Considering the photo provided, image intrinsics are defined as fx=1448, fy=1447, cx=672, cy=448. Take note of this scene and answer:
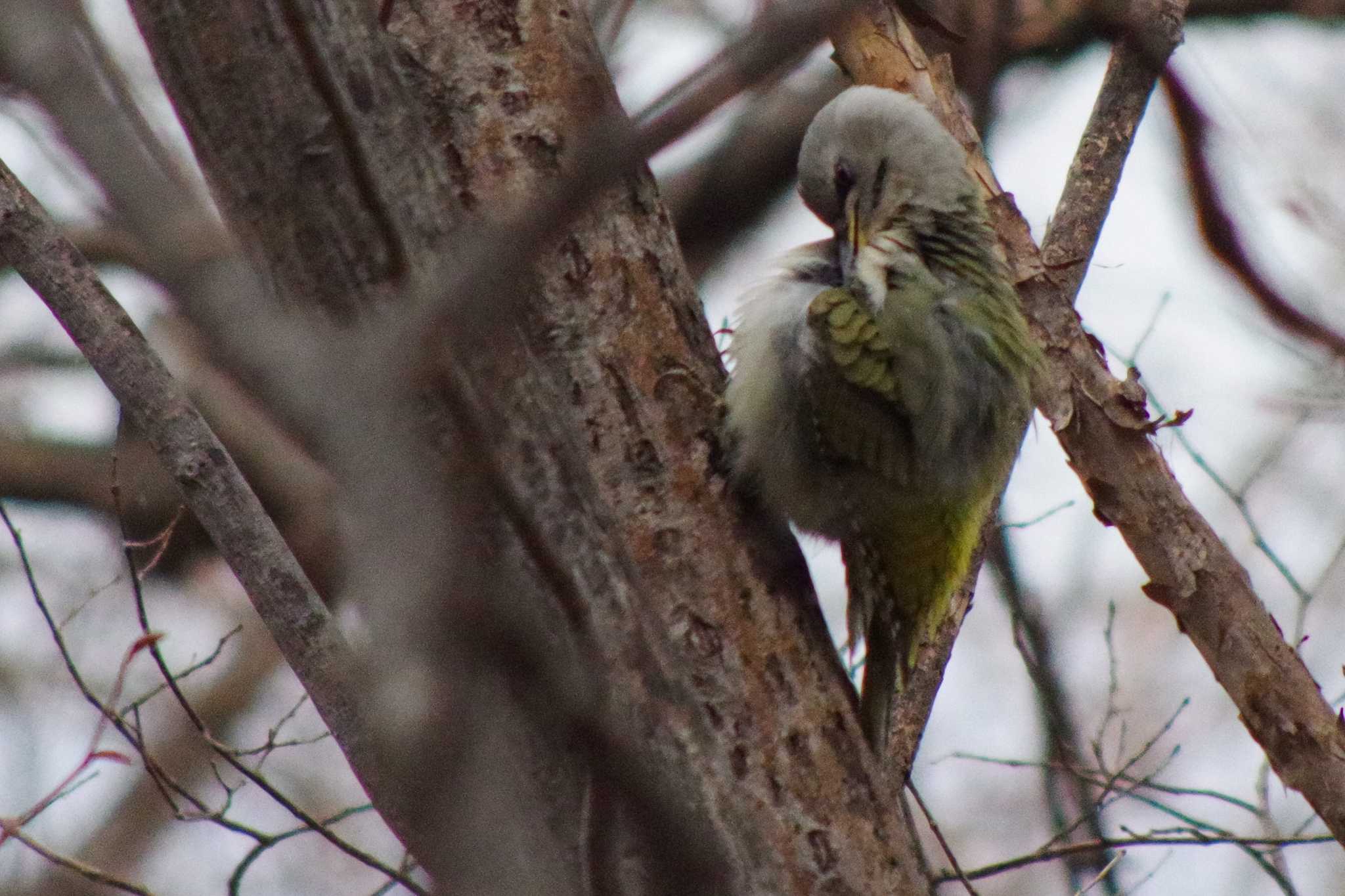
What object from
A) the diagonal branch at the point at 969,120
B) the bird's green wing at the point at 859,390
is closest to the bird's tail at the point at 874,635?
the diagonal branch at the point at 969,120

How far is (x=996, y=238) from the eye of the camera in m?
4.00

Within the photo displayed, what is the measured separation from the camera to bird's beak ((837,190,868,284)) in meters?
3.97

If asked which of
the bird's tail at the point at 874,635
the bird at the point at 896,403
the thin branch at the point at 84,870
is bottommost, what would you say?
the thin branch at the point at 84,870

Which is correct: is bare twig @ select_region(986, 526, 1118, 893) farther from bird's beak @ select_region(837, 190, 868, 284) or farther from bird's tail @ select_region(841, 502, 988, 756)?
bird's beak @ select_region(837, 190, 868, 284)

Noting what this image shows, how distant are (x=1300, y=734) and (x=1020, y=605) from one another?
1.79 m

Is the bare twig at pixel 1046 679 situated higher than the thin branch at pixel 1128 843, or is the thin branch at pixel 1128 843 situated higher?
the bare twig at pixel 1046 679

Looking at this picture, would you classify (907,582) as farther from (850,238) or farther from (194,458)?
(194,458)

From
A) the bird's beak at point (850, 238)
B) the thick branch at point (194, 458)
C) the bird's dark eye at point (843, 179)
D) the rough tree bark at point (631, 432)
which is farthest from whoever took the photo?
the bird's dark eye at point (843, 179)

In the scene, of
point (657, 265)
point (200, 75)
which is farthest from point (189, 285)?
point (657, 265)

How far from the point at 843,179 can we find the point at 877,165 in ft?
0.53

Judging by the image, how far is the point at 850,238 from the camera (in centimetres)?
416

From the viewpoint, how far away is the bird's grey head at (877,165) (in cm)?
407

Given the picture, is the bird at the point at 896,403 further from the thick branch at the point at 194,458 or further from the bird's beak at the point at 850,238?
the thick branch at the point at 194,458

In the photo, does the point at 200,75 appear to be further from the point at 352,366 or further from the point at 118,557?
the point at 118,557
